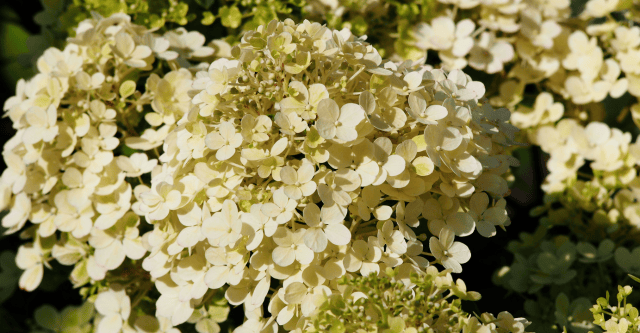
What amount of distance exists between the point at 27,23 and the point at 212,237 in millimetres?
1252

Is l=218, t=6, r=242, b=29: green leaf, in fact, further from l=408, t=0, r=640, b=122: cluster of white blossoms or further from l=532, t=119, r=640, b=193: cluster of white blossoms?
l=532, t=119, r=640, b=193: cluster of white blossoms

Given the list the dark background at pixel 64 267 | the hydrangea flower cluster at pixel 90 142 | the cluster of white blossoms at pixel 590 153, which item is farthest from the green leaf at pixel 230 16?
the cluster of white blossoms at pixel 590 153

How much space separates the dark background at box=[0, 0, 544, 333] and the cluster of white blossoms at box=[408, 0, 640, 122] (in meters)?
0.22

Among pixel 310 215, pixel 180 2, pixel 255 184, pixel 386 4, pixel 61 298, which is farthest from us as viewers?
pixel 61 298

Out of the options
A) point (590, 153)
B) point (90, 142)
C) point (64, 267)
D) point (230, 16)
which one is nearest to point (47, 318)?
point (64, 267)

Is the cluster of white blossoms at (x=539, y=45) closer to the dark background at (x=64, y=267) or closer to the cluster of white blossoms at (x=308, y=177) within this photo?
the dark background at (x=64, y=267)

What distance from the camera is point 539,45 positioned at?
1174mm

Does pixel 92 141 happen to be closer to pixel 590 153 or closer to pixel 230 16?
pixel 230 16

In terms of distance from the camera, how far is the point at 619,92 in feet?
3.82

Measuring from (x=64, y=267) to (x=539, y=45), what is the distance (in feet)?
4.10

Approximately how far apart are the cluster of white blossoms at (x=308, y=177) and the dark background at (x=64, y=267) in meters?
0.20

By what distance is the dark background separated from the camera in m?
1.07

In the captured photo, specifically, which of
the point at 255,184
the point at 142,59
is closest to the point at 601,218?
the point at 255,184

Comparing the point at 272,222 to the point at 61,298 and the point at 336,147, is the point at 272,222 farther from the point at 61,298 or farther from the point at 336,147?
the point at 61,298
